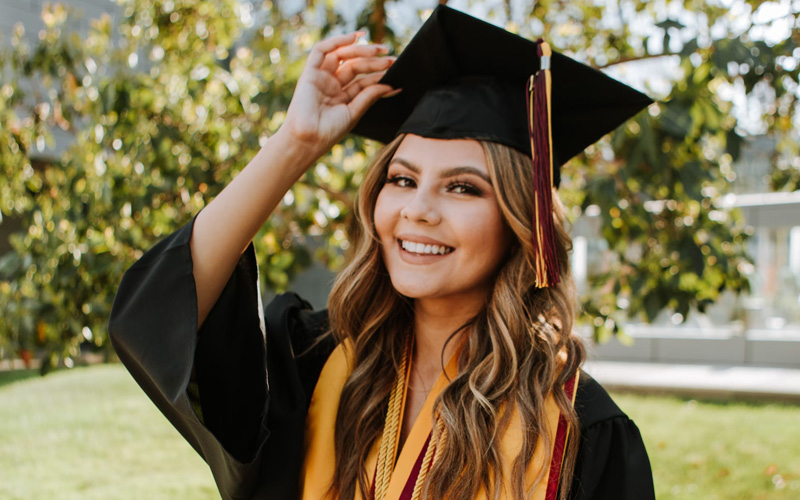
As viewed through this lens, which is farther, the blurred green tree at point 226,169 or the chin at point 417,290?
the blurred green tree at point 226,169

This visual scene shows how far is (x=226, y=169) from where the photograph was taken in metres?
3.15

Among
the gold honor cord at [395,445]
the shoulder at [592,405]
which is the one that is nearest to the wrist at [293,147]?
the gold honor cord at [395,445]

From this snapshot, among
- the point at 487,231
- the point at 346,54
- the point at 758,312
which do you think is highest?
the point at 346,54

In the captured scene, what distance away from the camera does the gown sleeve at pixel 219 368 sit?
57.1 inches

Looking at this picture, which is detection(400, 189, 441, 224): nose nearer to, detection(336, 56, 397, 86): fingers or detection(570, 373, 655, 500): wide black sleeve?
detection(336, 56, 397, 86): fingers

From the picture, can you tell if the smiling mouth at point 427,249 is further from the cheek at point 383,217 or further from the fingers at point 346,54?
the fingers at point 346,54

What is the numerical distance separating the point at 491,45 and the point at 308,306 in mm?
893

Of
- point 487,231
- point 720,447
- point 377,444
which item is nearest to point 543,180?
point 487,231

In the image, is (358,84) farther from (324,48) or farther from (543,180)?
(543,180)

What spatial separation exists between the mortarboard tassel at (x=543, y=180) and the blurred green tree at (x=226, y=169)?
897mm

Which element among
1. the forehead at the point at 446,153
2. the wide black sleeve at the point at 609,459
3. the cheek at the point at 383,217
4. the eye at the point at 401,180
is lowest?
the wide black sleeve at the point at 609,459

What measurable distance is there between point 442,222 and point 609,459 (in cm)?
65

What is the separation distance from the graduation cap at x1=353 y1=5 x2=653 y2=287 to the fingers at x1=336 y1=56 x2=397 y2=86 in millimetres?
41

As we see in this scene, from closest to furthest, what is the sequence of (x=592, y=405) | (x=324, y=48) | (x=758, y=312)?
(x=592, y=405), (x=324, y=48), (x=758, y=312)
